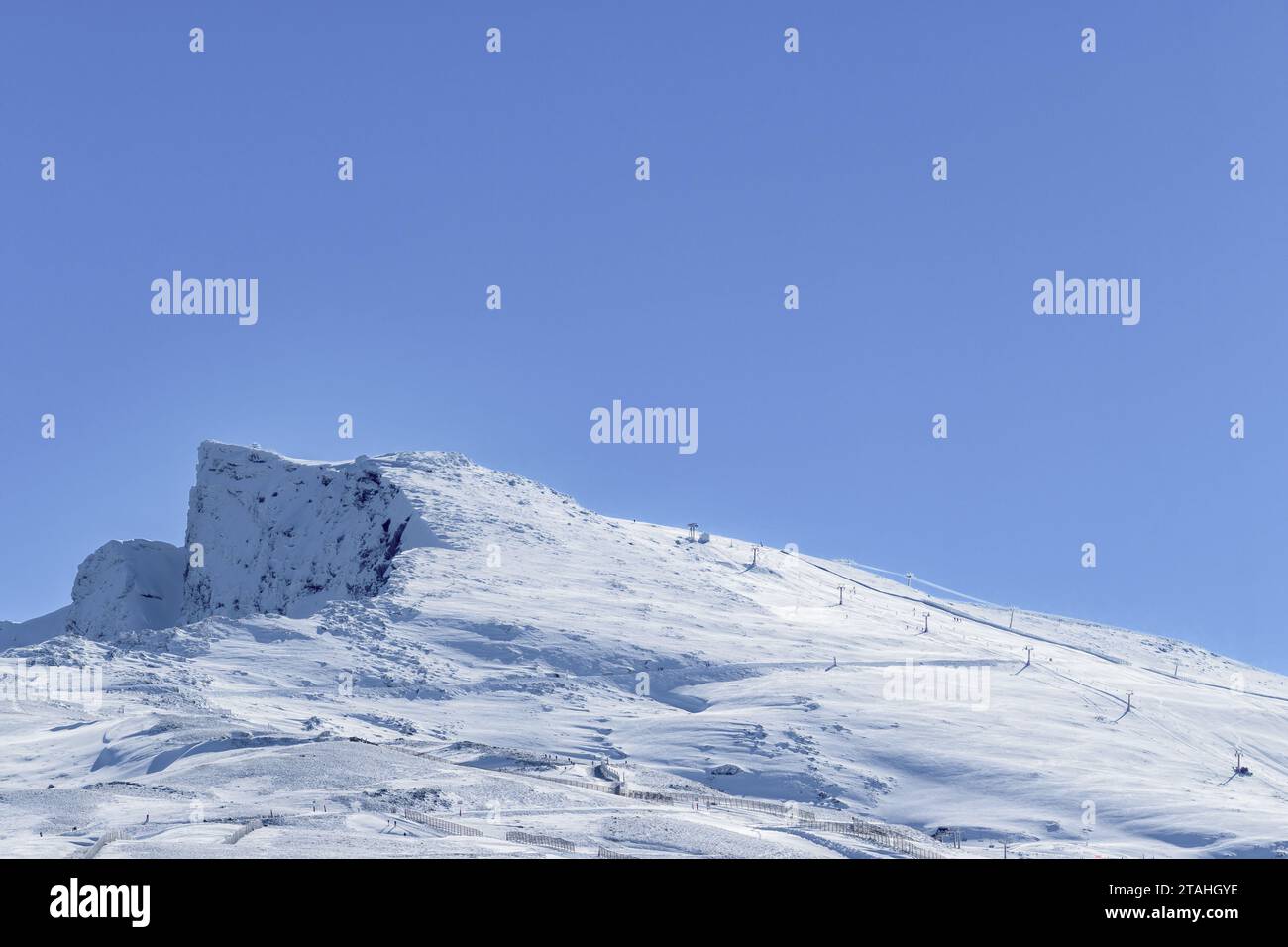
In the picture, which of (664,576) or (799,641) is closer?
→ (799,641)

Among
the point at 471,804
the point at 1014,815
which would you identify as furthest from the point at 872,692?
the point at 471,804

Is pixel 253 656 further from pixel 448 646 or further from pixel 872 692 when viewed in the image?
pixel 872 692
